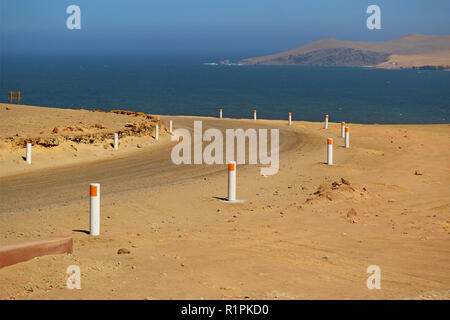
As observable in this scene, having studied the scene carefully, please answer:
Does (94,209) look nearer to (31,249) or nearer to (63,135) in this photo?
(31,249)

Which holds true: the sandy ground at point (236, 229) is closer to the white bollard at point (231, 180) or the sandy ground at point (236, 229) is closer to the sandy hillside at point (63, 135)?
the white bollard at point (231, 180)

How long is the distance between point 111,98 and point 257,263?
296ft

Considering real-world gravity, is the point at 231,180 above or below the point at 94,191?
below

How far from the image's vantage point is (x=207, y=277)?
9.47 m

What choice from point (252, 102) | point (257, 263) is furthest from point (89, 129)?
point (252, 102)

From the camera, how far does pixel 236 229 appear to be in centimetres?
1292

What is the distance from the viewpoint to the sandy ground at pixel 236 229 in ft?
29.8

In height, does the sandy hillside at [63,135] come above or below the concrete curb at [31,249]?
above

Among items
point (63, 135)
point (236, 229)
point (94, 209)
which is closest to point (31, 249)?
point (94, 209)

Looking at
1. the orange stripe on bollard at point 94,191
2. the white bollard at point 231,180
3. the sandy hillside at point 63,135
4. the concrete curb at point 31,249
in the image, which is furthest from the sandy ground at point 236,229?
the orange stripe on bollard at point 94,191

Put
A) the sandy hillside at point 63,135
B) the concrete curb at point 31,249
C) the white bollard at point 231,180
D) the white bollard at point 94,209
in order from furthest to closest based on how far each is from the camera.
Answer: the sandy hillside at point 63,135 → the white bollard at point 231,180 → the white bollard at point 94,209 → the concrete curb at point 31,249

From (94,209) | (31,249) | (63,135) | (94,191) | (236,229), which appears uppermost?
(63,135)

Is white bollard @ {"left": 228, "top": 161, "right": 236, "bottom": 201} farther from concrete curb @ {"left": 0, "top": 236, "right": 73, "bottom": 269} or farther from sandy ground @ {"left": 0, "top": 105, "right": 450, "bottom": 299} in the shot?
concrete curb @ {"left": 0, "top": 236, "right": 73, "bottom": 269}
